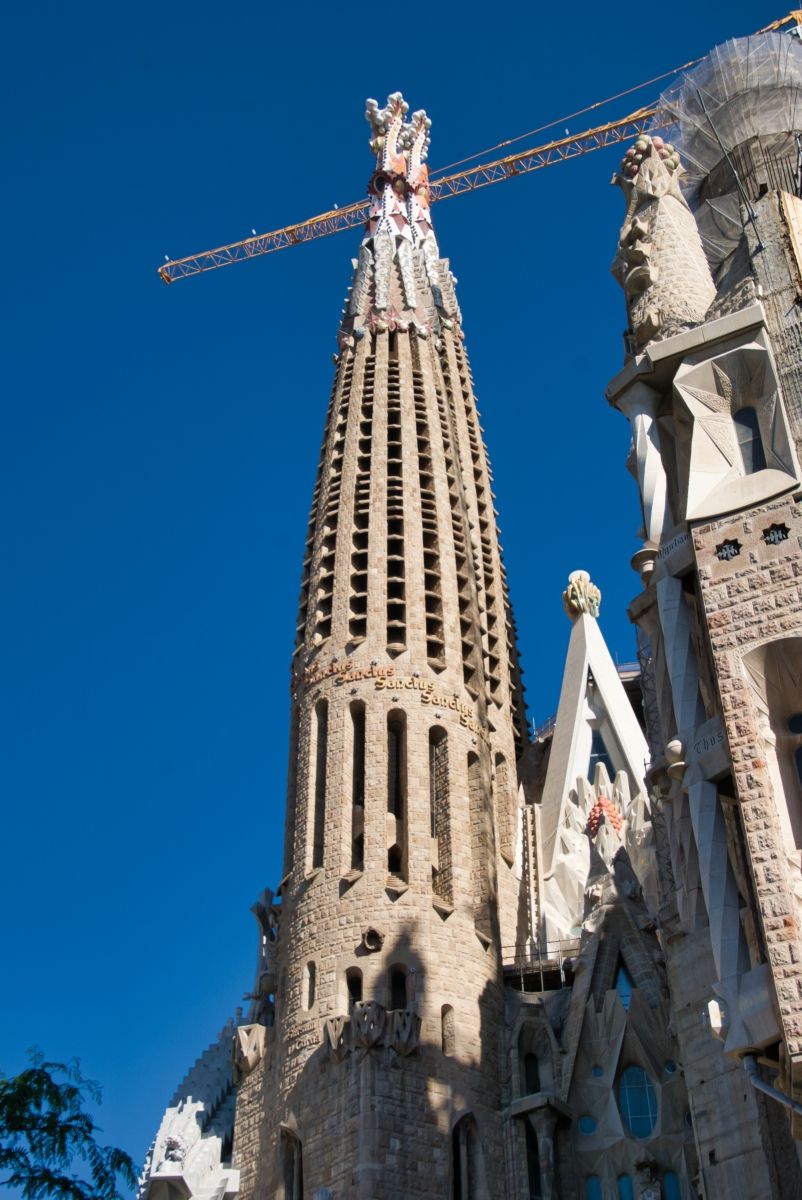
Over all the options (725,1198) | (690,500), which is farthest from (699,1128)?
(690,500)

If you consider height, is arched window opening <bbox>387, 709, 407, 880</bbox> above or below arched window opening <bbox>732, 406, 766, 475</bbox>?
above

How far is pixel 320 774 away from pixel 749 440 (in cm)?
1185

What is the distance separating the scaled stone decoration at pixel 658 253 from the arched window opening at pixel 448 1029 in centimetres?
1007

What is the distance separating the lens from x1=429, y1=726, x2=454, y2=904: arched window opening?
26.4 metres

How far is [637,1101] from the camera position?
80.0 feet

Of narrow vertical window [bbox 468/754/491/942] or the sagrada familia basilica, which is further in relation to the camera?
narrow vertical window [bbox 468/754/491/942]

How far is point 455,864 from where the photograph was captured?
2648 centimetres

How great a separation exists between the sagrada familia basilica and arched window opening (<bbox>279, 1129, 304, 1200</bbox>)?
0.21 feet

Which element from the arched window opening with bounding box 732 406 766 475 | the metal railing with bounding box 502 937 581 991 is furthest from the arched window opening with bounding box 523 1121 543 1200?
the arched window opening with bounding box 732 406 766 475

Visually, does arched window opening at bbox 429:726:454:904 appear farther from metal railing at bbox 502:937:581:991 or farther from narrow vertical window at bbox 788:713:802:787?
narrow vertical window at bbox 788:713:802:787

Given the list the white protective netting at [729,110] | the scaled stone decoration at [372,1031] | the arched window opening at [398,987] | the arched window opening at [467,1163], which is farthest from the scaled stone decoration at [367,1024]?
the white protective netting at [729,110]

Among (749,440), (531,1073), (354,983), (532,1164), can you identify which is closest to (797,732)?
(749,440)

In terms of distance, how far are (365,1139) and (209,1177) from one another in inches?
162

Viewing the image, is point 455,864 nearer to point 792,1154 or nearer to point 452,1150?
point 452,1150
